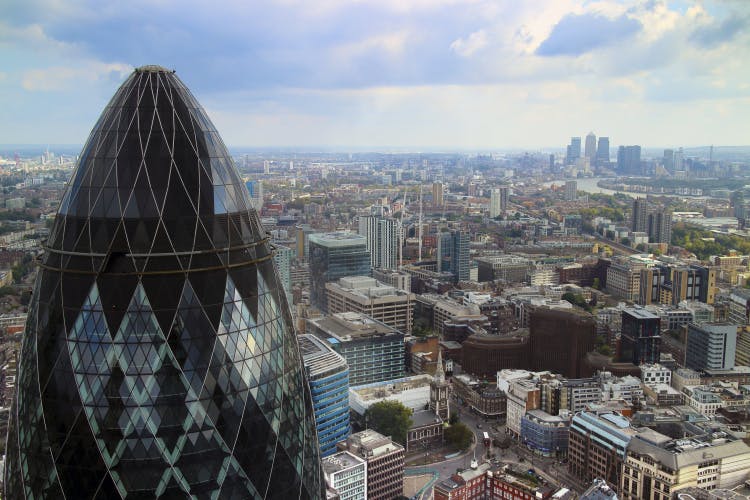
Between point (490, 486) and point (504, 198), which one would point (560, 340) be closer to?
point (490, 486)

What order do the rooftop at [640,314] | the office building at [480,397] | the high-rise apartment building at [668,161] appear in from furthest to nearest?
the high-rise apartment building at [668,161], the rooftop at [640,314], the office building at [480,397]

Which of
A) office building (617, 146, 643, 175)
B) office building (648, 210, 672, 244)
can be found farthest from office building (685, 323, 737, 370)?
office building (617, 146, 643, 175)

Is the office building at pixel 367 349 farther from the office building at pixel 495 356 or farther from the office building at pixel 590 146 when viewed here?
the office building at pixel 590 146

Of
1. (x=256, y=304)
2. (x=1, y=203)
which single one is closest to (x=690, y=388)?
(x=256, y=304)

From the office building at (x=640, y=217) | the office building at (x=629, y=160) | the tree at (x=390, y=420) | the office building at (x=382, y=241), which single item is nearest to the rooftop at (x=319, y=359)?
→ the tree at (x=390, y=420)

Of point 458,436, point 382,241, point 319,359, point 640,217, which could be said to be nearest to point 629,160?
point 640,217
